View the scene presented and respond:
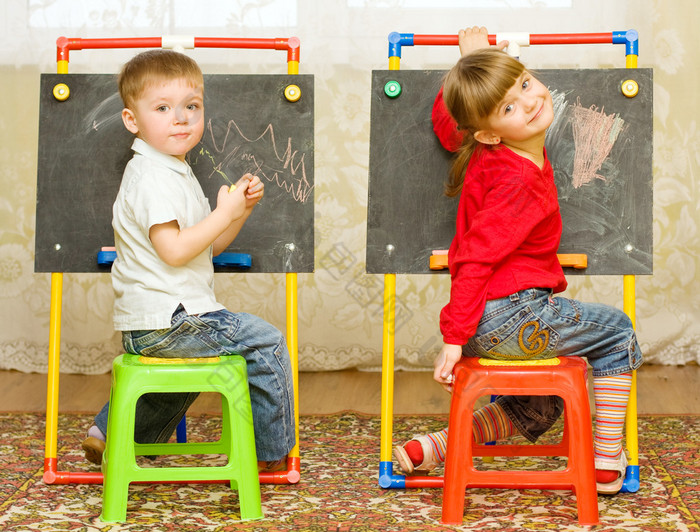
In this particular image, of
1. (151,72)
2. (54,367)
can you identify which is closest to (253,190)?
(151,72)

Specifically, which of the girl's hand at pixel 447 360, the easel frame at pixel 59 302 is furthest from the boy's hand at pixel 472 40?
Answer: the girl's hand at pixel 447 360

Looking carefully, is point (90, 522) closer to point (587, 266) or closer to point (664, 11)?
point (587, 266)

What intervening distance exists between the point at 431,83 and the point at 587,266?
1.70ft

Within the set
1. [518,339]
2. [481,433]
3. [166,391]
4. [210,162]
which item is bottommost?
[481,433]

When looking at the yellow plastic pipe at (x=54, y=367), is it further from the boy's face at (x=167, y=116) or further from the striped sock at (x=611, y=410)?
the striped sock at (x=611, y=410)

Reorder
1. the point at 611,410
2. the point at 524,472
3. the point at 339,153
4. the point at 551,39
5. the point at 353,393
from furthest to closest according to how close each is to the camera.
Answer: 1. the point at 339,153
2. the point at 353,393
3. the point at 551,39
4. the point at 611,410
5. the point at 524,472

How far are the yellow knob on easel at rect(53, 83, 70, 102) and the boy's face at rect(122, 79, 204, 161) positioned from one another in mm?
273

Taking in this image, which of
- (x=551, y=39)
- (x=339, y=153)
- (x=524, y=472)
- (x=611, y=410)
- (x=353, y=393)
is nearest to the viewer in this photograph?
(x=524, y=472)

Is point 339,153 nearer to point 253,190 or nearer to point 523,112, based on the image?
point 253,190

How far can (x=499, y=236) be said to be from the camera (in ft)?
5.49

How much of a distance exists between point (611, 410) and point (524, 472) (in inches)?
9.4

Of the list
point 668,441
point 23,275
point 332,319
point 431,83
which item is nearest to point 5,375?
point 23,275

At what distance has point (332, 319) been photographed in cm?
309

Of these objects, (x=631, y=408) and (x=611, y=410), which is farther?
(x=631, y=408)
